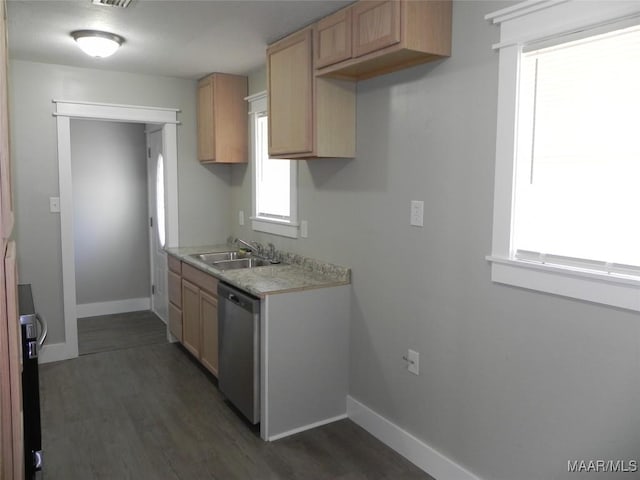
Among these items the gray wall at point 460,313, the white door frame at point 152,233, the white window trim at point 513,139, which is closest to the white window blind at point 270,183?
the gray wall at point 460,313

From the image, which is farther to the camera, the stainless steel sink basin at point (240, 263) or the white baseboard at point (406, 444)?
the stainless steel sink basin at point (240, 263)

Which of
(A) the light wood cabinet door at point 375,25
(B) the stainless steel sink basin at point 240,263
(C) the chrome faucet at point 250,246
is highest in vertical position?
(A) the light wood cabinet door at point 375,25

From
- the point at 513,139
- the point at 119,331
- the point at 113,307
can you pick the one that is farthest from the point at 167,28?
the point at 113,307

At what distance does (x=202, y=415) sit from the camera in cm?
322

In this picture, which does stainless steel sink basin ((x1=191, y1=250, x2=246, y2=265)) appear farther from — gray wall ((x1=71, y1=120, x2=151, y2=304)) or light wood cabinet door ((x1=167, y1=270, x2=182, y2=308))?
gray wall ((x1=71, y1=120, x2=151, y2=304))

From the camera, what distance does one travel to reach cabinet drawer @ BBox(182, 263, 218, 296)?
352 cm

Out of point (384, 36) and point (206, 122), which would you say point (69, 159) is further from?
point (384, 36)

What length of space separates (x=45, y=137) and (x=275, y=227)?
6.53 feet

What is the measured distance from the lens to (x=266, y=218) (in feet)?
13.5

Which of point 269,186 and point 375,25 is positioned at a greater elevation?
point 375,25

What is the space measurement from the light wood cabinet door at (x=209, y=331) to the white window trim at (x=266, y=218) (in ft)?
2.43

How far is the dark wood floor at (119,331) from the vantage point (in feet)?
15.0

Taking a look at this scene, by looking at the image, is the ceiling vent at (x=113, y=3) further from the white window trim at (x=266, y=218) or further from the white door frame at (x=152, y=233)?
the white door frame at (x=152, y=233)

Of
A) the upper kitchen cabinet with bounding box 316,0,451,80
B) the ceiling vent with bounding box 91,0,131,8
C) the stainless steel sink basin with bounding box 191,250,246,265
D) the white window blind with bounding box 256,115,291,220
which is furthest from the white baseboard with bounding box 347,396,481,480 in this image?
the ceiling vent with bounding box 91,0,131,8
